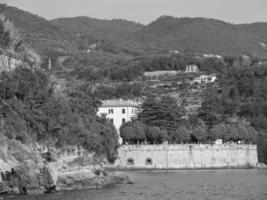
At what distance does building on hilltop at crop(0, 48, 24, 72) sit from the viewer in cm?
4697

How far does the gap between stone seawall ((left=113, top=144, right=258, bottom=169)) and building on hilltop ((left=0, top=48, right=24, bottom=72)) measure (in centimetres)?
3227

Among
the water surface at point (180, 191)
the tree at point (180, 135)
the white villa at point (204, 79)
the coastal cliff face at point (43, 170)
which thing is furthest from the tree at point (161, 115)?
the white villa at point (204, 79)

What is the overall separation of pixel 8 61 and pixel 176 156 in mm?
35122

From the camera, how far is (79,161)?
46344mm

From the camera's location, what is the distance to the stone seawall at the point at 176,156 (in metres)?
79.8

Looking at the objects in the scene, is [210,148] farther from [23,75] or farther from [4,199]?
[4,199]

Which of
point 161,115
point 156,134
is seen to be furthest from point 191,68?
point 156,134

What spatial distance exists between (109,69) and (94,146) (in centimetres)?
10034

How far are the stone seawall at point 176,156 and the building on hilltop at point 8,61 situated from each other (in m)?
32.3

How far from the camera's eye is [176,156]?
79812 mm

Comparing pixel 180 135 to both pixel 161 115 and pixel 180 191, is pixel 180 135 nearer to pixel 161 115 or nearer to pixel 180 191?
pixel 161 115

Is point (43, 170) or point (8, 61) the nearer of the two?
point (43, 170)

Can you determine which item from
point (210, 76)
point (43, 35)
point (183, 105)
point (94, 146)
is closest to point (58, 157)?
point (94, 146)

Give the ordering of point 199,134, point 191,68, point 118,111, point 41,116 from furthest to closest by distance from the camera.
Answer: point 191,68 < point 118,111 < point 199,134 < point 41,116
